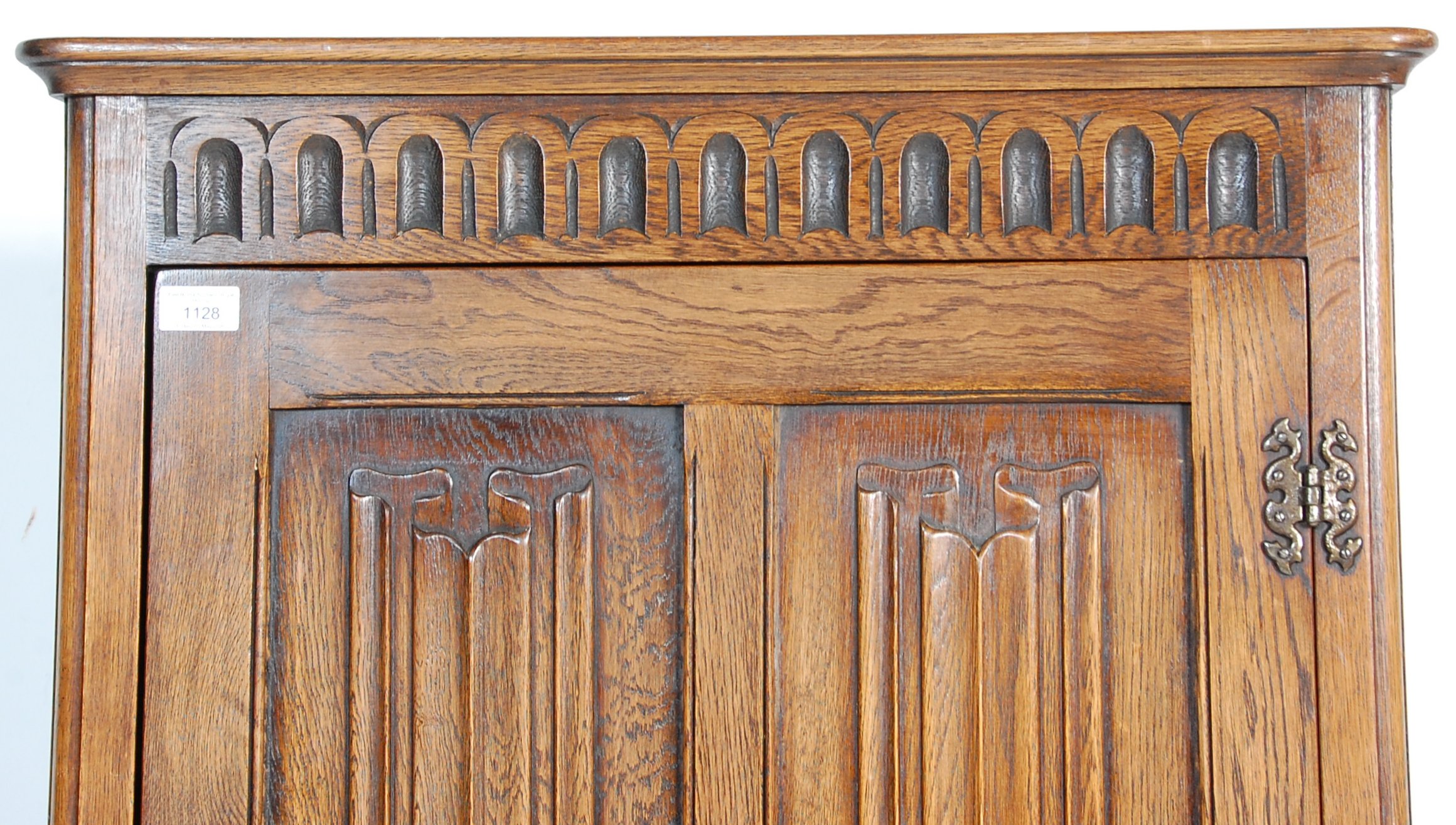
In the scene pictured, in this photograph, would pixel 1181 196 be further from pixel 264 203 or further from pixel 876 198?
pixel 264 203

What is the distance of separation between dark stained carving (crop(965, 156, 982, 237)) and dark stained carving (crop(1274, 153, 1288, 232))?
241mm

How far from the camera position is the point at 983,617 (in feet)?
2.94

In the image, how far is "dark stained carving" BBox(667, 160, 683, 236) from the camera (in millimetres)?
894

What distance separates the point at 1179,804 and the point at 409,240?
788mm

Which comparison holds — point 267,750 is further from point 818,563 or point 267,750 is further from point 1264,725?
→ point 1264,725

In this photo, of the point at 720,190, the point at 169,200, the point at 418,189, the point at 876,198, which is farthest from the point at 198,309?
the point at 876,198

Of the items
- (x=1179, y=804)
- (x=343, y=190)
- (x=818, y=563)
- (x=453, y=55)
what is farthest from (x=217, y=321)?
(x=1179, y=804)

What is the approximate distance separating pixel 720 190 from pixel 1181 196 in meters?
0.38

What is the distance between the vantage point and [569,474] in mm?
905

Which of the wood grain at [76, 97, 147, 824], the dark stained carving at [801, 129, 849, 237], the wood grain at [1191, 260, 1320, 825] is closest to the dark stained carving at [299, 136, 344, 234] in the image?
the wood grain at [76, 97, 147, 824]

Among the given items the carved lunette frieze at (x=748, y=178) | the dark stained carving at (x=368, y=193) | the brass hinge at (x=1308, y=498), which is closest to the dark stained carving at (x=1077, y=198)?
the carved lunette frieze at (x=748, y=178)

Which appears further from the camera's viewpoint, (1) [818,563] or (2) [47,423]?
(2) [47,423]

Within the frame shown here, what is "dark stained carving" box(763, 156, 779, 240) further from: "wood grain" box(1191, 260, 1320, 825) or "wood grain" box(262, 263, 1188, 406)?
"wood grain" box(1191, 260, 1320, 825)

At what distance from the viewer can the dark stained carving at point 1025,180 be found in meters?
0.90
